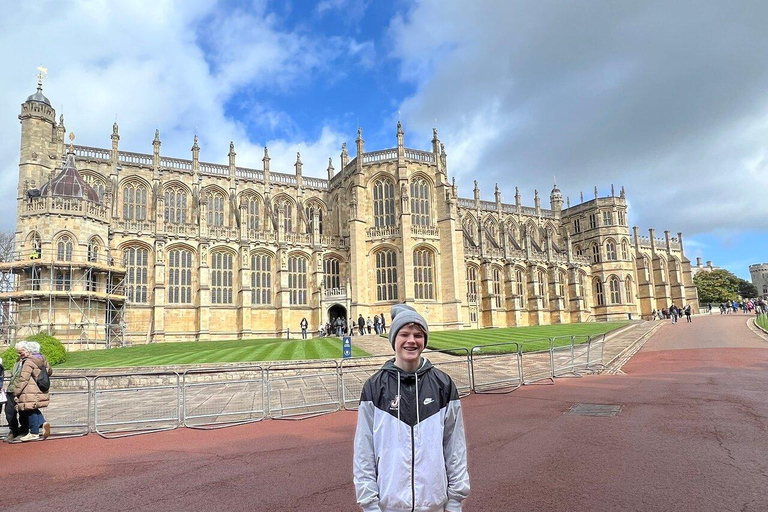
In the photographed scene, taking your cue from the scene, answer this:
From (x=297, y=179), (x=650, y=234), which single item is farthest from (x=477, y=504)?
(x=650, y=234)

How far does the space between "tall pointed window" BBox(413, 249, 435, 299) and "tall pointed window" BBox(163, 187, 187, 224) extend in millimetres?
18464

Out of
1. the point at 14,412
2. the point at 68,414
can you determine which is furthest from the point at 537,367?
the point at 14,412

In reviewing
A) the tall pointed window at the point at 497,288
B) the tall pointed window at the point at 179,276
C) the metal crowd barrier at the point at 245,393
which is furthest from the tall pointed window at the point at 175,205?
the tall pointed window at the point at 497,288

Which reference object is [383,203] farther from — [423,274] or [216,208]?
[216,208]

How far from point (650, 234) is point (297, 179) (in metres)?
47.4

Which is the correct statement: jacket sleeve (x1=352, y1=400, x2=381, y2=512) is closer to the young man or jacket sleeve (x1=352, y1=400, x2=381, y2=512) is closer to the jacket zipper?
the young man

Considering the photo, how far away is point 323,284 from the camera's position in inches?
1494

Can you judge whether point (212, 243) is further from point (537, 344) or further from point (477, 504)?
point (477, 504)

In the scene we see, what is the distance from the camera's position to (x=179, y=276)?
3547cm

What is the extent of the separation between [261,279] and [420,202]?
46.0 feet

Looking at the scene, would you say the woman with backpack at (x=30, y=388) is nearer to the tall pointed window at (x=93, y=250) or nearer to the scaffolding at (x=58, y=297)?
the scaffolding at (x=58, y=297)

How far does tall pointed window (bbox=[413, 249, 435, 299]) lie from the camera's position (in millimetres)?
37812

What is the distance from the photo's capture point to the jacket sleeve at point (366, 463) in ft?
8.63

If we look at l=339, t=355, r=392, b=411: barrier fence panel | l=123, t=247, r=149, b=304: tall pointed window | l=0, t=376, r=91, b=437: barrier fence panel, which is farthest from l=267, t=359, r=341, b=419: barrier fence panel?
l=123, t=247, r=149, b=304: tall pointed window
